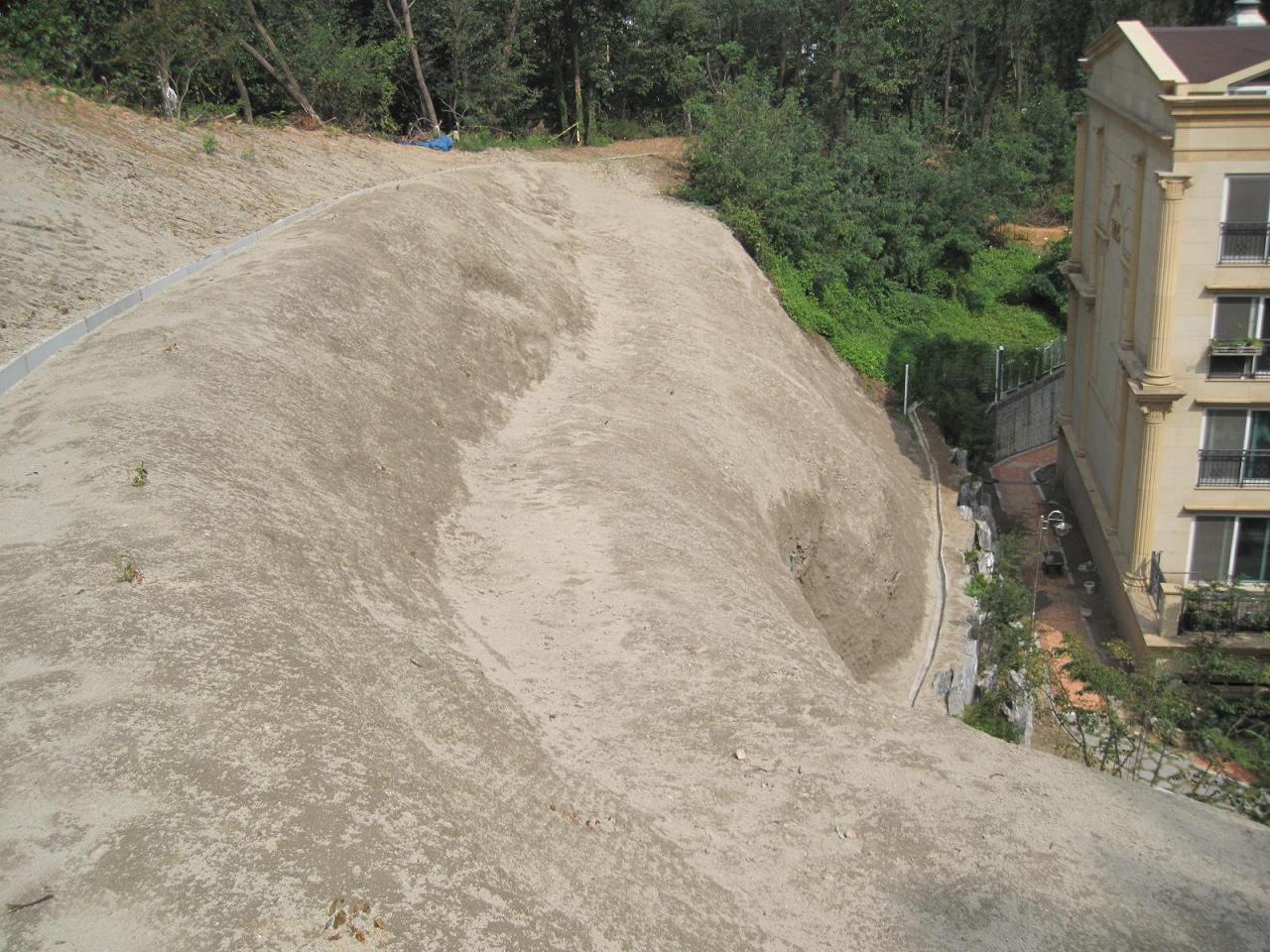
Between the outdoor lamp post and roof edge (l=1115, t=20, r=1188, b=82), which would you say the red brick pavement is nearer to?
the outdoor lamp post

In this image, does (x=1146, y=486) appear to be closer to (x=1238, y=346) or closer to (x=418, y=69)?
(x=1238, y=346)

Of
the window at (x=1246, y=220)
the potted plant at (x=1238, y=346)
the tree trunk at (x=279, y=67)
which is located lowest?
the potted plant at (x=1238, y=346)

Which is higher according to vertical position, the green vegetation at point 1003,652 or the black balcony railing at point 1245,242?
the black balcony railing at point 1245,242

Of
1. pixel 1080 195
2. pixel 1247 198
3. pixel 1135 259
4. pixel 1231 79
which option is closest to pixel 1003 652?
pixel 1135 259

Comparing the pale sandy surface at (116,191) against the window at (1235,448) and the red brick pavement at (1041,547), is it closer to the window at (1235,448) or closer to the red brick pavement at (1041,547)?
the red brick pavement at (1041,547)

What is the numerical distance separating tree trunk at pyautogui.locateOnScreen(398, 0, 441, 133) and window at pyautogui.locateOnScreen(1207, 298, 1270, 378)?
24.2 meters

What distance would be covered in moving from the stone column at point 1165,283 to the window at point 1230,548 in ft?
8.86

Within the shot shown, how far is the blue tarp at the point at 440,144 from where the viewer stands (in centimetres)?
3488

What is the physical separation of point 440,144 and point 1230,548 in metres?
24.0

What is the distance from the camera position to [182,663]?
9.30 m

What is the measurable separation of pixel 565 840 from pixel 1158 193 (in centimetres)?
1516

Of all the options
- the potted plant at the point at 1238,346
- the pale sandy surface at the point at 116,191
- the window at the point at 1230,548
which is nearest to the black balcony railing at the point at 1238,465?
the window at the point at 1230,548

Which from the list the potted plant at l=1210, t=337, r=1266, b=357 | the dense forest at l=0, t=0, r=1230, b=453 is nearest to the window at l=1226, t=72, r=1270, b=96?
the potted plant at l=1210, t=337, r=1266, b=357

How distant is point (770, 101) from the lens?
3900 cm
